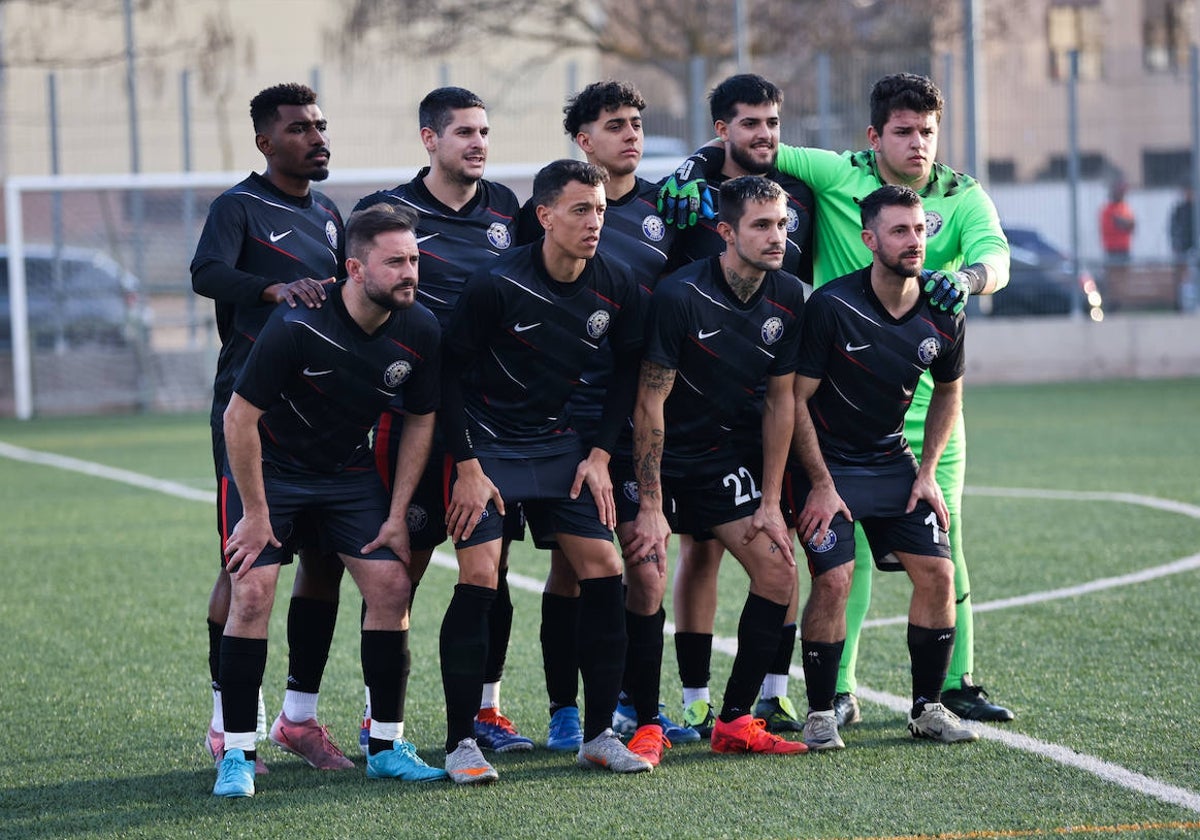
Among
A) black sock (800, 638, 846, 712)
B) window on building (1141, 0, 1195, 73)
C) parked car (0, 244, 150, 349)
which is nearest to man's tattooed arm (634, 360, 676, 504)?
black sock (800, 638, 846, 712)

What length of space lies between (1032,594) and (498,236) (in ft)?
12.3

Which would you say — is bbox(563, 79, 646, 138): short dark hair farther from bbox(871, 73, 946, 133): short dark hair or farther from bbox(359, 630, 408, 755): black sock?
bbox(359, 630, 408, 755): black sock

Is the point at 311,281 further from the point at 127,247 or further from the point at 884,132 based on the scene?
the point at 127,247

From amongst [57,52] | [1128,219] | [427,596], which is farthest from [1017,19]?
[427,596]

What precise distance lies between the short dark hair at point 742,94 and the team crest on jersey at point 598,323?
3.45ft

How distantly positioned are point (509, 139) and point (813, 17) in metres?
12.0

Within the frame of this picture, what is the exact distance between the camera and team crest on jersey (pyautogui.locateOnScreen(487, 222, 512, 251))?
5.51 metres

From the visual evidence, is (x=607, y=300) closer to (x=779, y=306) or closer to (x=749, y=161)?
(x=779, y=306)

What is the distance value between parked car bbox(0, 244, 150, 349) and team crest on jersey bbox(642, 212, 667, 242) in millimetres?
15890

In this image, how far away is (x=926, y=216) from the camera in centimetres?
594

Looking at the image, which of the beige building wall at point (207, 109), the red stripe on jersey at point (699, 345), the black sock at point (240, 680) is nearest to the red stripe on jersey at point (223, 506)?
the black sock at point (240, 680)

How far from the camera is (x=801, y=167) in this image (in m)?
6.04

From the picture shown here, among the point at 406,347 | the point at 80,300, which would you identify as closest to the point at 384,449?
Answer: the point at 406,347

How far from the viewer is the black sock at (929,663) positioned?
5527mm
